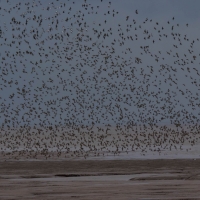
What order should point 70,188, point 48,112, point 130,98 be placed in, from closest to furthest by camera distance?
point 70,188
point 130,98
point 48,112

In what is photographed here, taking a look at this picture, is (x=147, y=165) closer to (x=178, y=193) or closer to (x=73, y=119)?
(x=178, y=193)

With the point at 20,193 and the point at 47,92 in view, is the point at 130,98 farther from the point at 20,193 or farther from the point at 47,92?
the point at 20,193

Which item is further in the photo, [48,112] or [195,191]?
[48,112]

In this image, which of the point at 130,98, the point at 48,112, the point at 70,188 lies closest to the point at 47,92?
the point at 130,98

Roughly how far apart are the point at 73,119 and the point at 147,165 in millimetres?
27954

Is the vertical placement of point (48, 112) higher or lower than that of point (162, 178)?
higher

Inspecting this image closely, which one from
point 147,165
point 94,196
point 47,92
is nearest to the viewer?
point 94,196

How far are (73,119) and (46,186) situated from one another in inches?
1668

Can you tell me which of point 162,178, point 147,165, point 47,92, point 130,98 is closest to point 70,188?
point 162,178

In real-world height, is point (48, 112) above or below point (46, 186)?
above

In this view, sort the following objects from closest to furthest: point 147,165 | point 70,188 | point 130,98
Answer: point 70,188 → point 147,165 → point 130,98

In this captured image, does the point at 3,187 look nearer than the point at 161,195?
No

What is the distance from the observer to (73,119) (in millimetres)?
64000

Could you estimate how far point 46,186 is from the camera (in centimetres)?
2166
